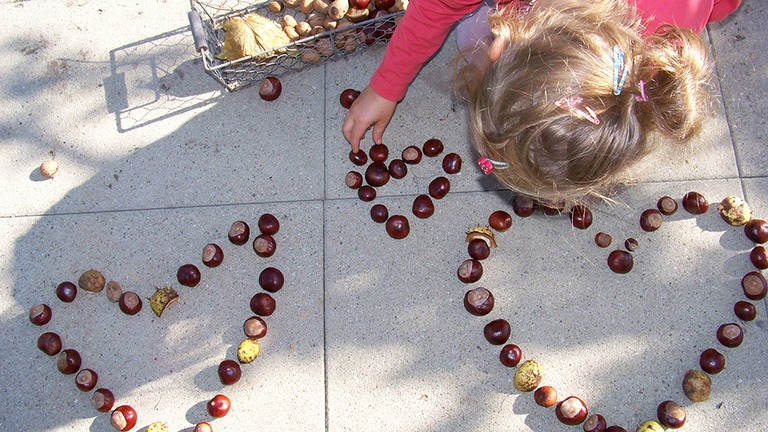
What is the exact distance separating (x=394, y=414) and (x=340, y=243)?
693 mm

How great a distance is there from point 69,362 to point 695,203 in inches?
98.0

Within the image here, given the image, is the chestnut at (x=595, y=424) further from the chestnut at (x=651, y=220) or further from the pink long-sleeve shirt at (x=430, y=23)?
the pink long-sleeve shirt at (x=430, y=23)

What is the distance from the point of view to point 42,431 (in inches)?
88.6

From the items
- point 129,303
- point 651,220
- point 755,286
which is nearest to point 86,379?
point 129,303

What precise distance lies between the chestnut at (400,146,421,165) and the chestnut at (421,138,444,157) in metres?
0.03


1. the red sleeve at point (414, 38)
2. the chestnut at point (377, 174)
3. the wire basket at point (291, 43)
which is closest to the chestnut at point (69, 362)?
the wire basket at point (291, 43)

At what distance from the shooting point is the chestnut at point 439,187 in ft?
7.84

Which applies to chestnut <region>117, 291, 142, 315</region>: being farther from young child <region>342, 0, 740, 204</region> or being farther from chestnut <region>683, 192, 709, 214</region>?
chestnut <region>683, 192, 709, 214</region>

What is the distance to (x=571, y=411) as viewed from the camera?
2.15 meters

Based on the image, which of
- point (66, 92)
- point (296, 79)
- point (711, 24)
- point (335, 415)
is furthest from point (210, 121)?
point (711, 24)

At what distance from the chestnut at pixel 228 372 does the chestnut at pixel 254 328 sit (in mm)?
121

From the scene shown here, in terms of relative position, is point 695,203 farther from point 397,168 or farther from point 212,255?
point 212,255

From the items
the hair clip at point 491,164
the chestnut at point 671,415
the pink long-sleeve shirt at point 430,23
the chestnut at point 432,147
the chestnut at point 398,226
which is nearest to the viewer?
the hair clip at point 491,164

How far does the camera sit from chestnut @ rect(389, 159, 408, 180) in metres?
2.43
